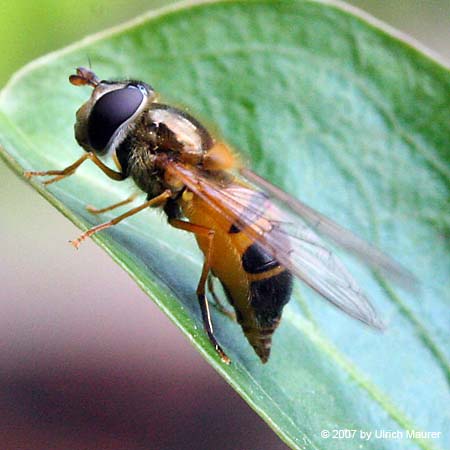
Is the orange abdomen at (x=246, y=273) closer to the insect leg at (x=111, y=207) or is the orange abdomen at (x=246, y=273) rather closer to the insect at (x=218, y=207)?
the insect at (x=218, y=207)

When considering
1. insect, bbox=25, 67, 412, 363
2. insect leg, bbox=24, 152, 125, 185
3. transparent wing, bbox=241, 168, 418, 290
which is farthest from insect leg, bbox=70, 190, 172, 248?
transparent wing, bbox=241, 168, 418, 290

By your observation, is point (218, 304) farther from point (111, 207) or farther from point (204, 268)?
point (111, 207)

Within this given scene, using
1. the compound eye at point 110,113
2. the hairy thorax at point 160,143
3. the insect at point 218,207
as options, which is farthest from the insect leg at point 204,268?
the compound eye at point 110,113

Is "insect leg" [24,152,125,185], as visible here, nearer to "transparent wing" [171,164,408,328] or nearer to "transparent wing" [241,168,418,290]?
"transparent wing" [171,164,408,328]

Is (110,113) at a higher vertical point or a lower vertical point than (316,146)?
higher

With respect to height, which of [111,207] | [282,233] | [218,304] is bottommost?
[218,304]

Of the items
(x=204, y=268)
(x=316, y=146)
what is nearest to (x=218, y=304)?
(x=204, y=268)
